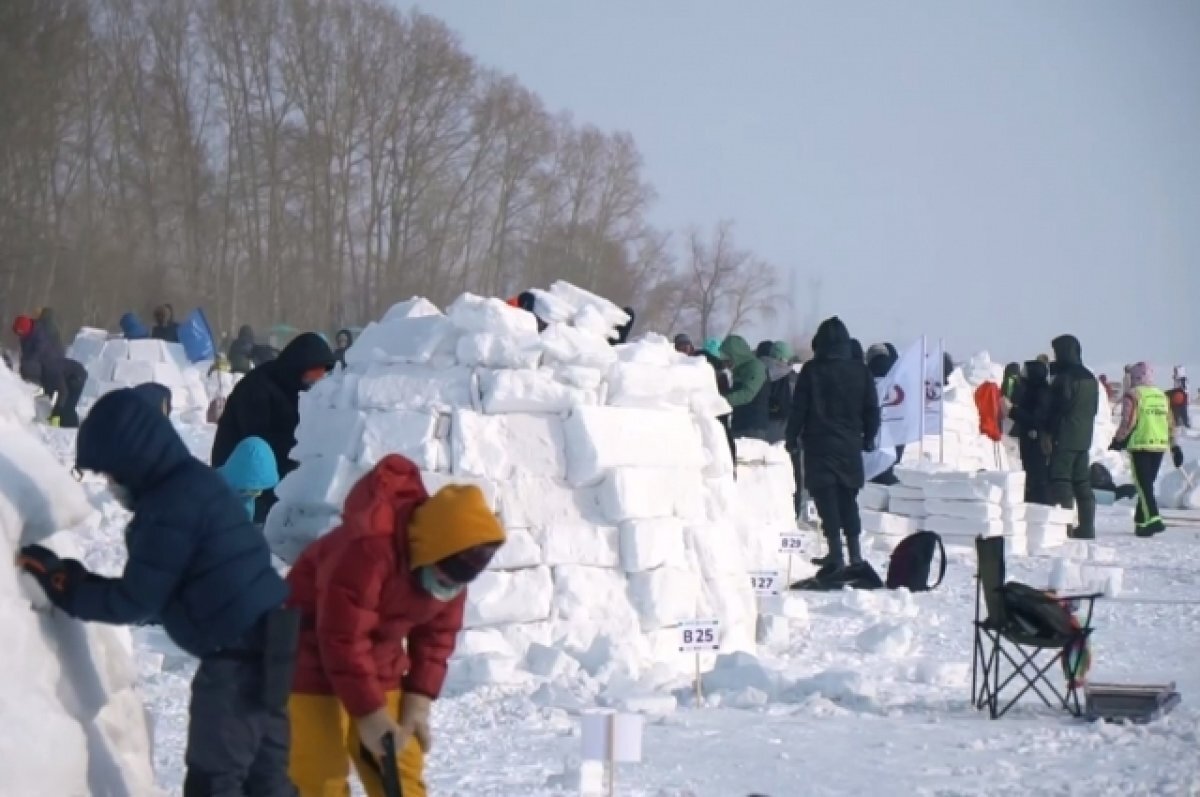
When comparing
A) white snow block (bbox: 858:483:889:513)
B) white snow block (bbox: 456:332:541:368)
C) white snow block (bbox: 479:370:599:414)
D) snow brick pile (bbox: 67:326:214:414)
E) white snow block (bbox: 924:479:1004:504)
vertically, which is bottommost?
white snow block (bbox: 858:483:889:513)

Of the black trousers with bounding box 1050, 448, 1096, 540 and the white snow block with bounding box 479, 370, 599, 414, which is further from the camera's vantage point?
the black trousers with bounding box 1050, 448, 1096, 540

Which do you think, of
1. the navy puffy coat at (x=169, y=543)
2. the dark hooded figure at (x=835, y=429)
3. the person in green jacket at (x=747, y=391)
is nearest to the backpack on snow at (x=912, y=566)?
the dark hooded figure at (x=835, y=429)

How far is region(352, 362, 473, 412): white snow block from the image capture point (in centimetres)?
924

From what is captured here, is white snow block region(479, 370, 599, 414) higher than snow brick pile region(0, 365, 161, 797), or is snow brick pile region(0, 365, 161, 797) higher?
white snow block region(479, 370, 599, 414)

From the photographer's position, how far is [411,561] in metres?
4.33

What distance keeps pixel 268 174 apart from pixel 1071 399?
28.5 metres

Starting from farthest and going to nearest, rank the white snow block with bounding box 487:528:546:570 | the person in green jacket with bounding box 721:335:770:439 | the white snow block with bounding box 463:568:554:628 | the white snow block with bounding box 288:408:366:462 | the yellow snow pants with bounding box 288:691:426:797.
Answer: the person in green jacket with bounding box 721:335:770:439 < the white snow block with bounding box 288:408:366:462 < the white snow block with bounding box 487:528:546:570 < the white snow block with bounding box 463:568:554:628 < the yellow snow pants with bounding box 288:691:426:797

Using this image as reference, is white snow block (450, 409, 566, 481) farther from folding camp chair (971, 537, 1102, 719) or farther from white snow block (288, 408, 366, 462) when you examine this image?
folding camp chair (971, 537, 1102, 719)

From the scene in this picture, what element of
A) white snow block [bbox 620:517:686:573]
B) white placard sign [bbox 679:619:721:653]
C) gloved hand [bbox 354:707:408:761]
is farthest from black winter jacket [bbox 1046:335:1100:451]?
gloved hand [bbox 354:707:408:761]

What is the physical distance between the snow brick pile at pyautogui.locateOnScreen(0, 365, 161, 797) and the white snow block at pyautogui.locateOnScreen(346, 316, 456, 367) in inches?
179

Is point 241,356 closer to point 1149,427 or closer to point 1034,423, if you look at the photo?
point 1034,423

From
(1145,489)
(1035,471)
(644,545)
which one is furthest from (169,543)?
(1035,471)

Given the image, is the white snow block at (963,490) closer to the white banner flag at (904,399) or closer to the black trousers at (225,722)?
the white banner flag at (904,399)

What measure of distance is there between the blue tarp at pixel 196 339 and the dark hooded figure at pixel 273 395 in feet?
54.9
